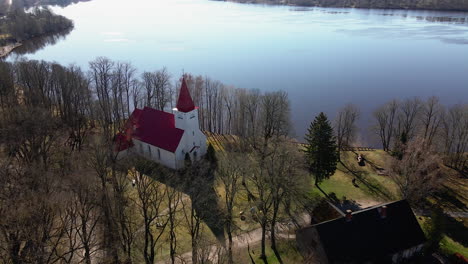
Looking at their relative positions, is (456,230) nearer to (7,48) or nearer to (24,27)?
(7,48)

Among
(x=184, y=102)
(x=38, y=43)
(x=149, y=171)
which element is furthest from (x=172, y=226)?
(x=38, y=43)

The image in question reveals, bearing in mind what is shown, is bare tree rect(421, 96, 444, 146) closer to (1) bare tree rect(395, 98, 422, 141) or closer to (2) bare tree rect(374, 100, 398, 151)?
(1) bare tree rect(395, 98, 422, 141)

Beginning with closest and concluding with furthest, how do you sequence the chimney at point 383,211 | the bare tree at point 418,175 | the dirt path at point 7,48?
1. the chimney at point 383,211
2. the bare tree at point 418,175
3. the dirt path at point 7,48

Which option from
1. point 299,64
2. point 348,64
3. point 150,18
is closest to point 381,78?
point 348,64

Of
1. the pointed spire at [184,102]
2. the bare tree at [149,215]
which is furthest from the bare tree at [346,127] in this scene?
the bare tree at [149,215]

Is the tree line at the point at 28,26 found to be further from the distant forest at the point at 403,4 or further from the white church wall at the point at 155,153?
the distant forest at the point at 403,4

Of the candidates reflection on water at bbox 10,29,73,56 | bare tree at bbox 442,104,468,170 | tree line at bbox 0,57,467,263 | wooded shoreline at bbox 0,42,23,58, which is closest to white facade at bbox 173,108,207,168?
tree line at bbox 0,57,467,263

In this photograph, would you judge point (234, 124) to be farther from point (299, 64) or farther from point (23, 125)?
point (299, 64)
